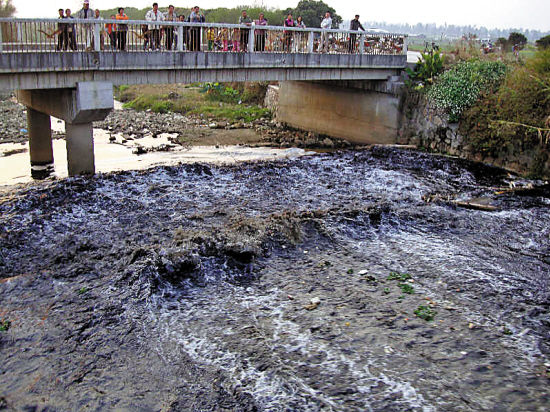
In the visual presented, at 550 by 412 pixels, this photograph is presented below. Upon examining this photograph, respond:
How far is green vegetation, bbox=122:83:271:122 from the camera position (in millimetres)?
31597

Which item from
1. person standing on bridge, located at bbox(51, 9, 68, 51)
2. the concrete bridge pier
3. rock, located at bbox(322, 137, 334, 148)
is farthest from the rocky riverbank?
person standing on bridge, located at bbox(51, 9, 68, 51)

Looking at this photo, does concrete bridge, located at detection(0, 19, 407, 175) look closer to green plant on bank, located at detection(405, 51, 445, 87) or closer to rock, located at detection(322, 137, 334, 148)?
green plant on bank, located at detection(405, 51, 445, 87)

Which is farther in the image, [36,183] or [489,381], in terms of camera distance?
[36,183]

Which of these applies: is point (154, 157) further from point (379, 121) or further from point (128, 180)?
point (379, 121)

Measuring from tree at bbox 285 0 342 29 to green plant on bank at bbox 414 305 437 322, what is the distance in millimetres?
43343

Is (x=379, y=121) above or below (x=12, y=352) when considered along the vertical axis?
above

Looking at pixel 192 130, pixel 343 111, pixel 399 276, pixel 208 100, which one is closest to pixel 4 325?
pixel 399 276

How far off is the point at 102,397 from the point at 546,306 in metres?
7.62

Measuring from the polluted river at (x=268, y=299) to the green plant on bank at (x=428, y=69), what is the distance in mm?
9181

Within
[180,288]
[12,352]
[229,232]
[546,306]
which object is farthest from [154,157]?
[546,306]

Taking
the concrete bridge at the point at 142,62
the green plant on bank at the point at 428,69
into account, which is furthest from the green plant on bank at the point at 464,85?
the concrete bridge at the point at 142,62

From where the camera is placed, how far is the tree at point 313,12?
49075mm

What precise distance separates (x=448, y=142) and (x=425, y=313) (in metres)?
14.4

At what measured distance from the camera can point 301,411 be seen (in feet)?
22.2
